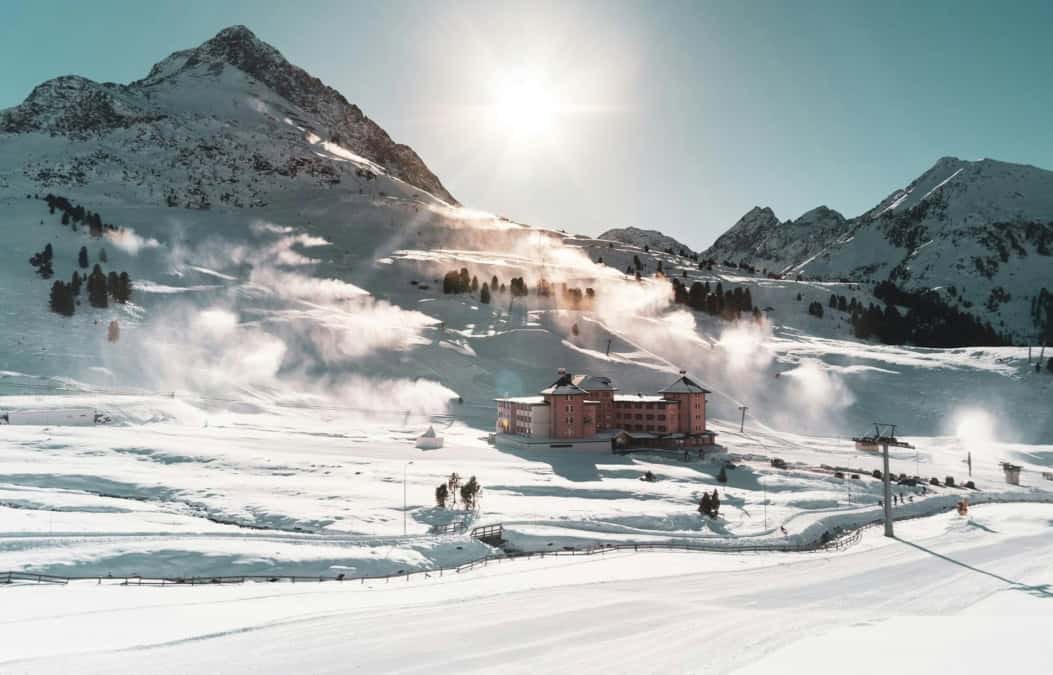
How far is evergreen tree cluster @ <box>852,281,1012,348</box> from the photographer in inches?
5974

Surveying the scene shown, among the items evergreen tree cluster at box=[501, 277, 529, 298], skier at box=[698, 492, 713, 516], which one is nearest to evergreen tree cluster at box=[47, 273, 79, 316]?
evergreen tree cluster at box=[501, 277, 529, 298]

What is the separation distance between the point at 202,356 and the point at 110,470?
47.0m

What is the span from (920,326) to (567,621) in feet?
549

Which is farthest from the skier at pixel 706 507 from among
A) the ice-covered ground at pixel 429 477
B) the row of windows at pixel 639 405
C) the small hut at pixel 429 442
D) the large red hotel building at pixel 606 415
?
the row of windows at pixel 639 405

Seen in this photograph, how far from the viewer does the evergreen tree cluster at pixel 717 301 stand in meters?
143

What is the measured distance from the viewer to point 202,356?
295 feet

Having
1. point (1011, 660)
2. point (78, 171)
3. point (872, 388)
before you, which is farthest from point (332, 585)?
point (78, 171)

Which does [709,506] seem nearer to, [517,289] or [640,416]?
[640,416]

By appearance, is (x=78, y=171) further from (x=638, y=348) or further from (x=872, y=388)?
(x=872, y=388)

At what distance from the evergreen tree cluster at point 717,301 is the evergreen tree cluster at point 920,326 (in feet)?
84.8

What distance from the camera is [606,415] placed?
3063 inches

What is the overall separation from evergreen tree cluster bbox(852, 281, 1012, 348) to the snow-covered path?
12832cm

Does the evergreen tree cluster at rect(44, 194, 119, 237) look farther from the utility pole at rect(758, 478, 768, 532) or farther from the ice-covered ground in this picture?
the utility pole at rect(758, 478, 768, 532)

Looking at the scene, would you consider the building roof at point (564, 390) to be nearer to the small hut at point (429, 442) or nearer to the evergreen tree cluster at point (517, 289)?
the small hut at point (429, 442)
